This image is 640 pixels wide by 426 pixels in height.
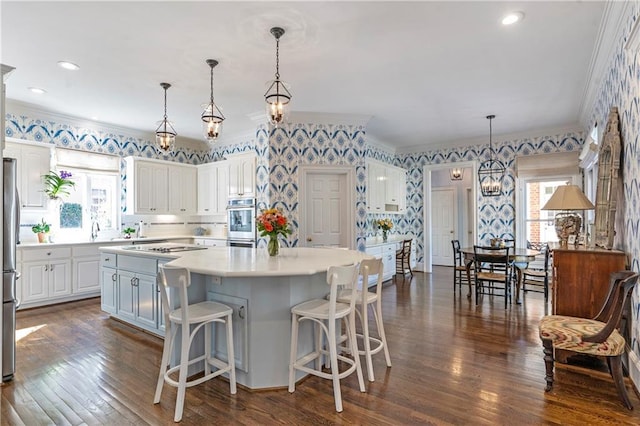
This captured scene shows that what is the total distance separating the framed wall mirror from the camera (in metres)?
2.99

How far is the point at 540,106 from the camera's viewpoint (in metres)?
5.10

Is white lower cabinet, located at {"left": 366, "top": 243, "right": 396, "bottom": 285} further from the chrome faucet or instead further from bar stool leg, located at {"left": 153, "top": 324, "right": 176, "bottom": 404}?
the chrome faucet

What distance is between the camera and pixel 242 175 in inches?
233

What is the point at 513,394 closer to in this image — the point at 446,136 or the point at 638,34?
the point at 638,34

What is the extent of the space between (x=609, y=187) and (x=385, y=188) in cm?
406

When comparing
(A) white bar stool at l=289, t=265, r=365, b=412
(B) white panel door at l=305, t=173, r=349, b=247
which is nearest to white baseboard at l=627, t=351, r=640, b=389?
(A) white bar stool at l=289, t=265, r=365, b=412

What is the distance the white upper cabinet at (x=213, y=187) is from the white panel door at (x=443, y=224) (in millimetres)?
5274

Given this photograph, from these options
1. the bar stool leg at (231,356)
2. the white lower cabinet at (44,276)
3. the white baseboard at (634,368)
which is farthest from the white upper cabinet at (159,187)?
the white baseboard at (634,368)

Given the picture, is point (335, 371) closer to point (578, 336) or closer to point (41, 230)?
point (578, 336)

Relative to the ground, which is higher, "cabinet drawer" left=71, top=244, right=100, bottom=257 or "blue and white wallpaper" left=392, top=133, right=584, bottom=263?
"blue and white wallpaper" left=392, top=133, right=584, bottom=263

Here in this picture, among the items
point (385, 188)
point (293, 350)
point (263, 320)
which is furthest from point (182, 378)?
point (385, 188)

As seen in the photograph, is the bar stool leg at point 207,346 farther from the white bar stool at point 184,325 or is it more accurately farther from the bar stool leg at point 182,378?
the bar stool leg at point 182,378

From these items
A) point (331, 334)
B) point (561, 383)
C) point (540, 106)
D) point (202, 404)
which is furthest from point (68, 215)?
point (540, 106)

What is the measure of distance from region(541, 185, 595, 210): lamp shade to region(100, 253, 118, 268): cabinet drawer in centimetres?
475
